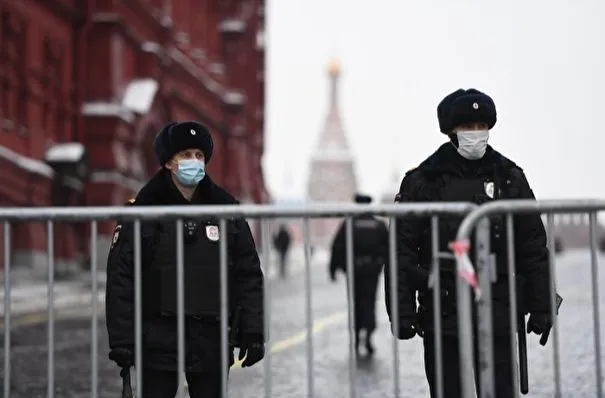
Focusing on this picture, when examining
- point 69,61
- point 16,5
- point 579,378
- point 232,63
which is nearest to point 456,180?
point 579,378

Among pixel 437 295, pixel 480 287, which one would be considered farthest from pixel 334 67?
pixel 480 287

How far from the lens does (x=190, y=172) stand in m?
5.43

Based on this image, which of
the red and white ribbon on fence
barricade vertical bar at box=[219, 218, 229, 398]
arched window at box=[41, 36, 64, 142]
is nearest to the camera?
the red and white ribbon on fence

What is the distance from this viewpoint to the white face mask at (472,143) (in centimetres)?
553

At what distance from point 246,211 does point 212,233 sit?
1.08 ft

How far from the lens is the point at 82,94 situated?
29.6 m

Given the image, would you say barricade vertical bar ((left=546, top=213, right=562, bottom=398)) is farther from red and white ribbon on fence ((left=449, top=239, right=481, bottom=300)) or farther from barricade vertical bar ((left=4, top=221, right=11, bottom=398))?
barricade vertical bar ((left=4, top=221, right=11, bottom=398))

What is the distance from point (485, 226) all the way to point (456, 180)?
2.95 ft

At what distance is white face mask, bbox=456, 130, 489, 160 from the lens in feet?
18.1

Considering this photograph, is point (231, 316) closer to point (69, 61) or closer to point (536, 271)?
point (536, 271)

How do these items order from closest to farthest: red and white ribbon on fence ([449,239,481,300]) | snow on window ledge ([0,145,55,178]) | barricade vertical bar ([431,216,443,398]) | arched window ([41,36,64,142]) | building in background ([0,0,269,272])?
red and white ribbon on fence ([449,239,481,300]) → barricade vertical bar ([431,216,443,398]) → snow on window ledge ([0,145,55,178]) → building in background ([0,0,269,272]) → arched window ([41,36,64,142])

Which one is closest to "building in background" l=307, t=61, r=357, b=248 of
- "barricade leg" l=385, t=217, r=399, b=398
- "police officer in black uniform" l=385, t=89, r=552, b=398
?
"police officer in black uniform" l=385, t=89, r=552, b=398

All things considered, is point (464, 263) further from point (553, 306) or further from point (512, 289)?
point (553, 306)

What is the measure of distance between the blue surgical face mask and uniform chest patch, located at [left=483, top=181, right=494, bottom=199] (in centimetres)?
130
